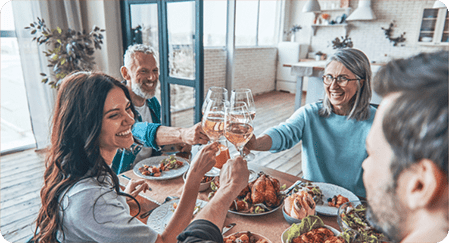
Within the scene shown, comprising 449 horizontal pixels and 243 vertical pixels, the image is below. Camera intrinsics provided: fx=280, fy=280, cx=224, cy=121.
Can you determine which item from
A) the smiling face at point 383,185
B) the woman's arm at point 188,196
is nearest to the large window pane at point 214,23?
the woman's arm at point 188,196

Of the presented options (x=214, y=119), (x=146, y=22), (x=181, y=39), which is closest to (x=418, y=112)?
(x=214, y=119)

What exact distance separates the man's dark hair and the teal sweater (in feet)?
3.69

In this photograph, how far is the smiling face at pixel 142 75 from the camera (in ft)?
6.58

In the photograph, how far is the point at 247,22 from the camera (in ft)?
22.1

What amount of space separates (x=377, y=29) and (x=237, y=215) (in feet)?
24.6

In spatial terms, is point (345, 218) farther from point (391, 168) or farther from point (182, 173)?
point (182, 173)

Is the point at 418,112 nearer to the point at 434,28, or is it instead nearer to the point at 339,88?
the point at 339,88

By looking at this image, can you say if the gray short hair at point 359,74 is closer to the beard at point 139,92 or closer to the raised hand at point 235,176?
the raised hand at point 235,176

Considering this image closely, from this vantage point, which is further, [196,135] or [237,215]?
[196,135]

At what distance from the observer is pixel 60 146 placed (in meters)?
0.87

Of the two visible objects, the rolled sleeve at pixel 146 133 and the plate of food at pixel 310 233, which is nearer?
the plate of food at pixel 310 233

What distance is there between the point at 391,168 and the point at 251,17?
6.95 meters

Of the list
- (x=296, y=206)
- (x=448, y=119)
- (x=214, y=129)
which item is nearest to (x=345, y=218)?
(x=296, y=206)

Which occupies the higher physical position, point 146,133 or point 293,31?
point 293,31
